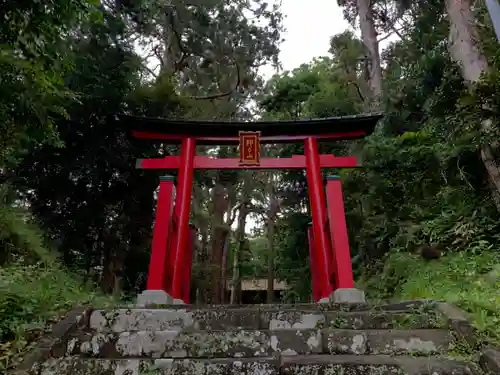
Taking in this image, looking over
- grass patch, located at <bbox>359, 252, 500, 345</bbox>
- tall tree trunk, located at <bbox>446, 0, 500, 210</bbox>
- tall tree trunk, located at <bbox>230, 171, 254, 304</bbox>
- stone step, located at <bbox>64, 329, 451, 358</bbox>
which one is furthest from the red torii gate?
tall tree trunk, located at <bbox>230, 171, 254, 304</bbox>

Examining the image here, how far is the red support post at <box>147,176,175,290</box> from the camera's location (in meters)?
5.88

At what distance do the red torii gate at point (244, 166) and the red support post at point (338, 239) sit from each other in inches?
0.6

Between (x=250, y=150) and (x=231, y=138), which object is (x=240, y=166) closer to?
(x=250, y=150)

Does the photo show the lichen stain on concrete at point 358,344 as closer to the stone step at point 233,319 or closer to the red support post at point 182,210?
the stone step at point 233,319

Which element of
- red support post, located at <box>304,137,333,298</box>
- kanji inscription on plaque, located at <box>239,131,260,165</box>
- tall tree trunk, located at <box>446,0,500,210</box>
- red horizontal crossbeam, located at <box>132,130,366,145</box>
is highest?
tall tree trunk, located at <box>446,0,500,210</box>

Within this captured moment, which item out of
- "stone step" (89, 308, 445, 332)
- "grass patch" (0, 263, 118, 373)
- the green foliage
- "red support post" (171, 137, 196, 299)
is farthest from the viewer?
"red support post" (171, 137, 196, 299)

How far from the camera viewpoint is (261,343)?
9.50 ft

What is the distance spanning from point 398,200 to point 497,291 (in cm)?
483

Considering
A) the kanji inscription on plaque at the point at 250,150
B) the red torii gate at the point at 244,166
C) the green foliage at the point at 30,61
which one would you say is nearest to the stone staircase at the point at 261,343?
the green foliage at the point at 30,61

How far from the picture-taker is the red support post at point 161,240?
19.3 ft

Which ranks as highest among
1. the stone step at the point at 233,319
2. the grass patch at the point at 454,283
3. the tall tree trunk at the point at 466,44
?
the tall tree trunk at the point at 466,44

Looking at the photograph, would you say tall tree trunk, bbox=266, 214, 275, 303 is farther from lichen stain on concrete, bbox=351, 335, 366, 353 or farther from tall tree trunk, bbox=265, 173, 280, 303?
lichen stain on concrete, bbox=351, 335, 366, 353

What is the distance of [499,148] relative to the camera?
5832 mm

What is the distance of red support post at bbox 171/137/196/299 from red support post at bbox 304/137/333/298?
6.77ft
